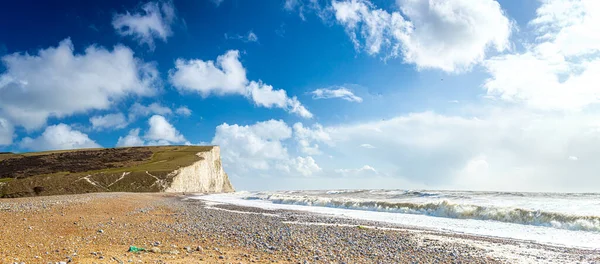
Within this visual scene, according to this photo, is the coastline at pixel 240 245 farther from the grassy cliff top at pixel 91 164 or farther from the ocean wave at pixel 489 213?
the grassy cliff top at pixel 91 164

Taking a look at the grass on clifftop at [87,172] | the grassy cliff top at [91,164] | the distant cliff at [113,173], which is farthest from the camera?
the grassy cliff top at [91,164]

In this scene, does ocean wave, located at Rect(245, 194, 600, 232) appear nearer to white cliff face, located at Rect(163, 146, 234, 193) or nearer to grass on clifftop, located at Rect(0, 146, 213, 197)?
grass on clifftop, located at Rect(0, 146, 213, 197)

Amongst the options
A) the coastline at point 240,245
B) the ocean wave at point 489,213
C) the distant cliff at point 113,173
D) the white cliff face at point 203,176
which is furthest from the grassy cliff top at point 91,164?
the coastline at point 240,245

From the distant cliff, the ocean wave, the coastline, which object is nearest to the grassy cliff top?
the distant cliff

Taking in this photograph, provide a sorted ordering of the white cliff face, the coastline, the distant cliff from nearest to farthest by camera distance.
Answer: the coastline
the distant cliff
the white cliff face

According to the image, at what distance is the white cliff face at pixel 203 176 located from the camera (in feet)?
254

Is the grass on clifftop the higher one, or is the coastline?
the grass on clifftop

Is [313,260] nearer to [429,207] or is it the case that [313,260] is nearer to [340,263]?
[340,263]

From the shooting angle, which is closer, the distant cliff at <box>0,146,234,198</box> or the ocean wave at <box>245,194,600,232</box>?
the ocean wave at <box>245,194,600,232</box>

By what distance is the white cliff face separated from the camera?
254 feet

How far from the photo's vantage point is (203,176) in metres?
95.2

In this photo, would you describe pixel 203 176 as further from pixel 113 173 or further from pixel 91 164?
pixel 113 173

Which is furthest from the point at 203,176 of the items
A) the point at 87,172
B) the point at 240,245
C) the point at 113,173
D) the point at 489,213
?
the point at 240,245

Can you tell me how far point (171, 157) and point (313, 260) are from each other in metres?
100
